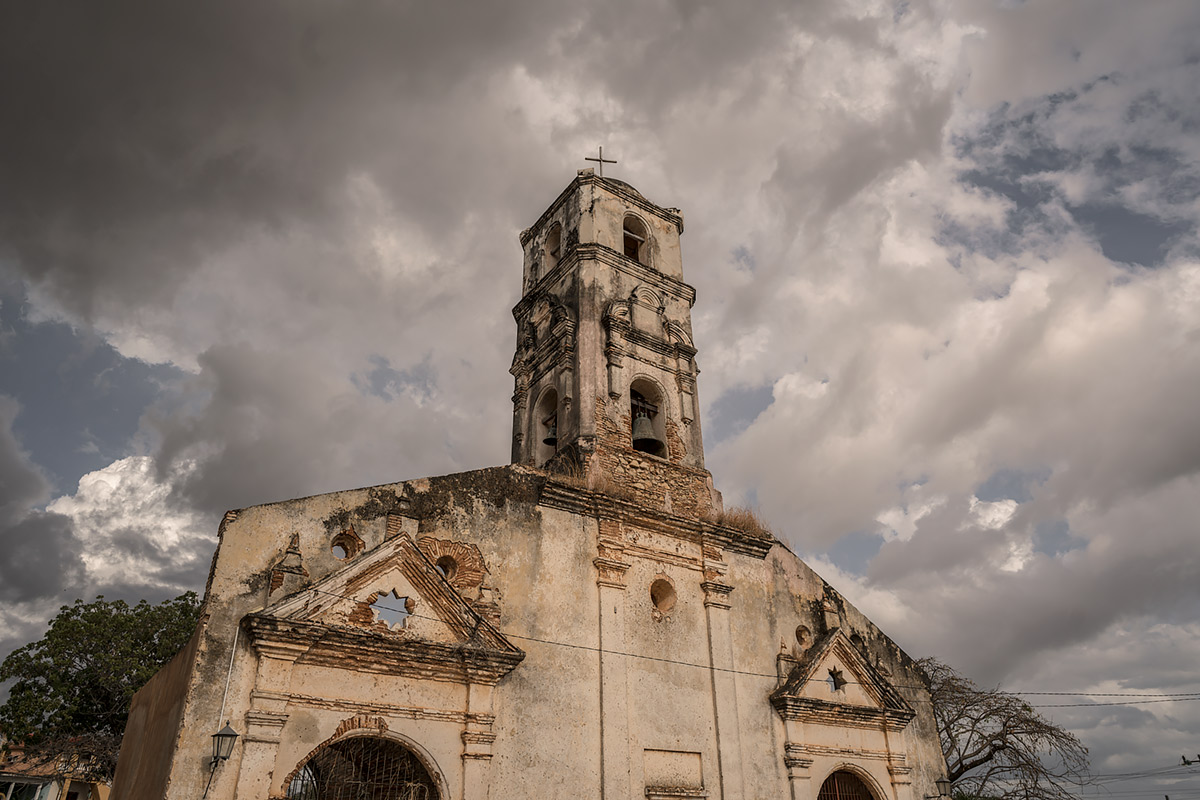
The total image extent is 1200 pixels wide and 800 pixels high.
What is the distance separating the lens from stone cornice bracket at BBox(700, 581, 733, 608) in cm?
1251

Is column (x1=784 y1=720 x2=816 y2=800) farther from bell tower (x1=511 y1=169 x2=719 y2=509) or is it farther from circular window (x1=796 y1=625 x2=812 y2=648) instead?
bell tower (x1=511 y1=169 x2=719 y2=509)

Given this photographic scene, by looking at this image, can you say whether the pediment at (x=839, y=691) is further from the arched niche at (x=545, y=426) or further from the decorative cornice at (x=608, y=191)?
the decorative cornice at (x=608, y=191)

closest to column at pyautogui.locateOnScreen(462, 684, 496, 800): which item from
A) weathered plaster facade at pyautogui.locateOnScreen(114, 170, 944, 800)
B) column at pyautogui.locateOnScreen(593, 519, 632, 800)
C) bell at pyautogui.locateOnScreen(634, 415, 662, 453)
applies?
weathered plaster facade at pyautogui.locateOnScreen(114, 170, 944, 800)

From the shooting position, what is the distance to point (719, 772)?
11328 mm

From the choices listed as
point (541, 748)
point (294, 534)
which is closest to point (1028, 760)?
point (541, 748)

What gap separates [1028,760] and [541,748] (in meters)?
11.0

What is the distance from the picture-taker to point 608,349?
1414 cm

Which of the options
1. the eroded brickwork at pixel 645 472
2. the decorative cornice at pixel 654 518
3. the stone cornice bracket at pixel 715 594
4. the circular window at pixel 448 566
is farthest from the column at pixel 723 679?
the circular window at pixel 448 566

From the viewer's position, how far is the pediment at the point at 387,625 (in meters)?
8.71

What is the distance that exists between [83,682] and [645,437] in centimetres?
1692

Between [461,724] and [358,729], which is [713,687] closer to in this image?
[461,724]

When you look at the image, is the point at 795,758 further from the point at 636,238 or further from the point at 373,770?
the point at 636,238

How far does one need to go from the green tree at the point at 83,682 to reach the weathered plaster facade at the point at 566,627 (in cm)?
1212

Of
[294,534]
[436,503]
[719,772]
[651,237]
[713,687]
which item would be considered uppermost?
[651,237]
